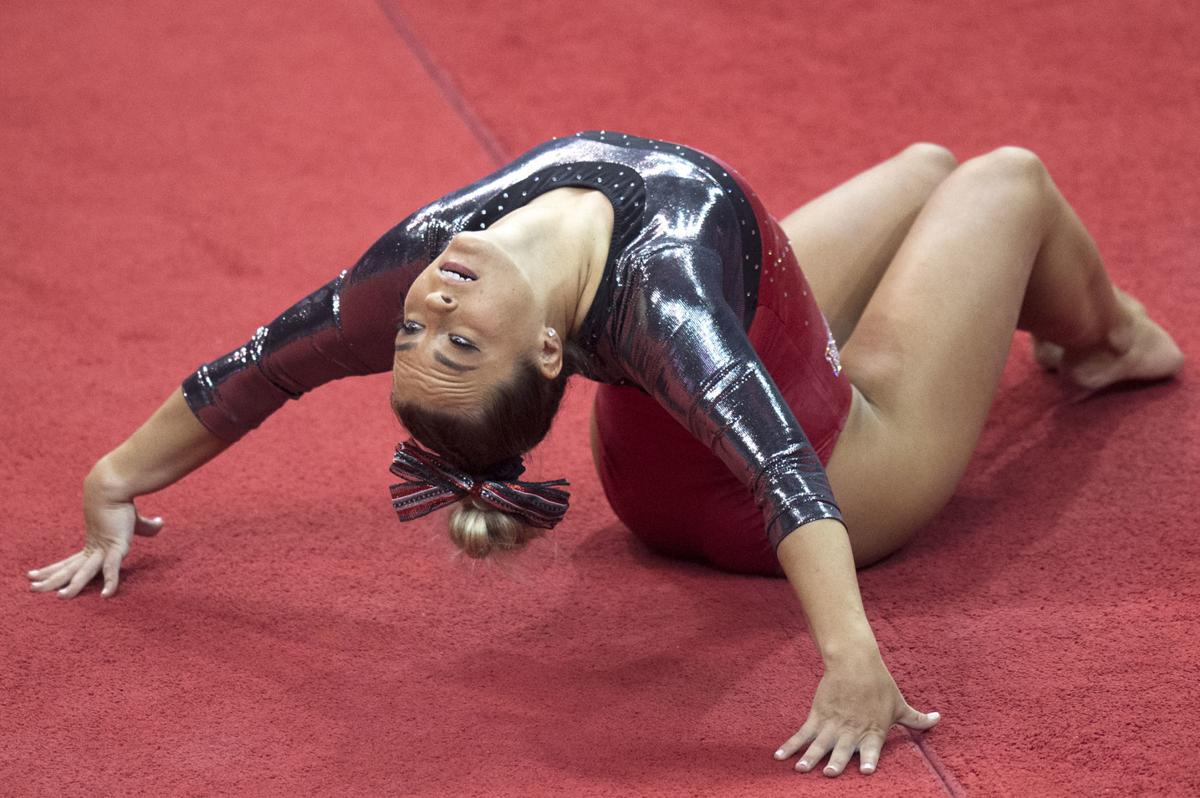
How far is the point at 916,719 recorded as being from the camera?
1.36 m

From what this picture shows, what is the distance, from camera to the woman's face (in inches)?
51.2

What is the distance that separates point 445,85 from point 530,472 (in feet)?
4.48

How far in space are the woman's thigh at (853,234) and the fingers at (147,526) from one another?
33.2 inches

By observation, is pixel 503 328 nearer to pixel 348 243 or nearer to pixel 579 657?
pixel 579 657

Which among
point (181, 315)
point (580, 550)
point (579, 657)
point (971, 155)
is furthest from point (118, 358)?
point (971, 155)

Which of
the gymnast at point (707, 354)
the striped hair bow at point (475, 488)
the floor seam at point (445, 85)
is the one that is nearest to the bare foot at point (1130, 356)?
the gymnast at point (707, 354)

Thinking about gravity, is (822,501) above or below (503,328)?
below

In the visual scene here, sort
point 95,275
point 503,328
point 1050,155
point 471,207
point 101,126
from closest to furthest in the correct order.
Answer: point 503,328
point 471,207
point 95,275
point 1050,155
point 101,126

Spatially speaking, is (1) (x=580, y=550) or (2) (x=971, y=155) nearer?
(1) (x=580, y=550)

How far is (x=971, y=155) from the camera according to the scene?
8.86 ft

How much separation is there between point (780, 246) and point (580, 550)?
0.47 metres

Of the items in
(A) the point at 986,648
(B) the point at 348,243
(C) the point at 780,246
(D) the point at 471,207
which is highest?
(D) the point at 471,207

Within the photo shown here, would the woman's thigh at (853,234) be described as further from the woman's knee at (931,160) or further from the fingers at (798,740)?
the fingers at (798,740)

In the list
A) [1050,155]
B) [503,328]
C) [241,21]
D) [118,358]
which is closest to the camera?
[503,328]
